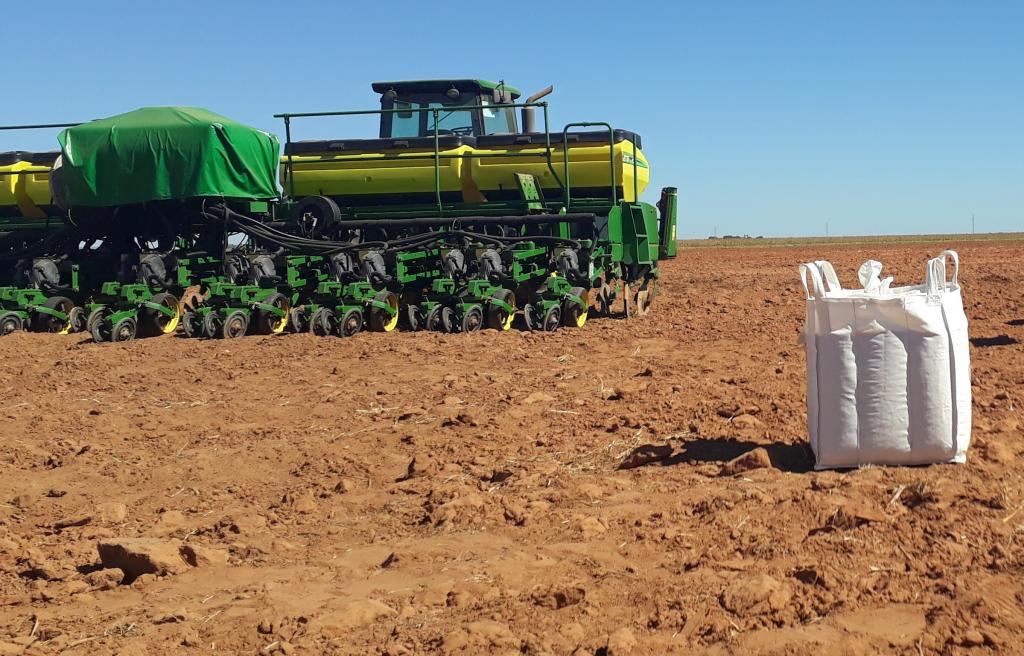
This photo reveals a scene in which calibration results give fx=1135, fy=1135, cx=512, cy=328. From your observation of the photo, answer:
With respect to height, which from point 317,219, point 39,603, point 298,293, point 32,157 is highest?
point 32,157

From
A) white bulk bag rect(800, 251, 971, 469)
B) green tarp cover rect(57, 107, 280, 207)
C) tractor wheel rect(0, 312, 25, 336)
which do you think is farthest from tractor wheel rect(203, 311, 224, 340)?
white bulk bag rect(800, 251, 971, 469)

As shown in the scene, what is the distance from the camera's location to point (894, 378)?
576cm

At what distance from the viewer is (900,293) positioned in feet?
20.0

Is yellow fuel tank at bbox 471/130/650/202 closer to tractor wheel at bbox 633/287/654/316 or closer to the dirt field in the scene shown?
tractor wheel at bbox 633/287/654/316

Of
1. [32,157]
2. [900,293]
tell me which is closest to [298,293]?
[32,157]

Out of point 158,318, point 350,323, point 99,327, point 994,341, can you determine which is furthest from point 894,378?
point 158,318

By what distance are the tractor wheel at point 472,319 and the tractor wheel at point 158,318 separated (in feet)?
13.2

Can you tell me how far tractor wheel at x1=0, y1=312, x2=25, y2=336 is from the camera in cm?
1549

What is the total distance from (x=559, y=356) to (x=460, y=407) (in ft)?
10.2

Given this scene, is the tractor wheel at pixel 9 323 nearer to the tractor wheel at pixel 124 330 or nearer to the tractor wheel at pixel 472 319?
the tractor wheel at pixel 124 330

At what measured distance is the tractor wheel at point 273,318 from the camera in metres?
14.2

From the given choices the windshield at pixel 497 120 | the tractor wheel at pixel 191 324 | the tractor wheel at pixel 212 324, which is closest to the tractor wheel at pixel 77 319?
the tractor wheel at pixel 191 324

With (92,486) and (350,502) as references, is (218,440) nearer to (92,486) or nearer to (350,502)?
(92,486)

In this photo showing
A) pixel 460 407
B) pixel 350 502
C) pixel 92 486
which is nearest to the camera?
pixel 350 502
